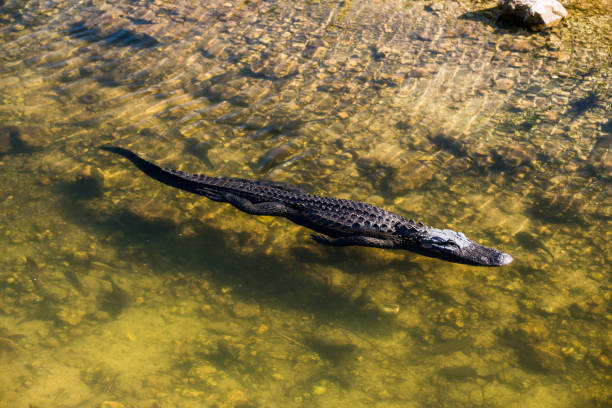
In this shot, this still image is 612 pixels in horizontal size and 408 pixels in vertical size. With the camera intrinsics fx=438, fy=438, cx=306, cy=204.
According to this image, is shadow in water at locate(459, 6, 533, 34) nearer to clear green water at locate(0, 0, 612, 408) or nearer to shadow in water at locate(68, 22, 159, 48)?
clear green water at locate(0, 0, 612, 408)

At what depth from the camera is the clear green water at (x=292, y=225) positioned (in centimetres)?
389

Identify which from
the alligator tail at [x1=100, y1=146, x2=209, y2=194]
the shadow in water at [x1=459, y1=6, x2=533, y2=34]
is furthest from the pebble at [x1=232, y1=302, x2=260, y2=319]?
the shadow in water at [x1=459, y1=6, x2=533, y2=34]

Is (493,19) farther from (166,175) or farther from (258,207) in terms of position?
(166,175)

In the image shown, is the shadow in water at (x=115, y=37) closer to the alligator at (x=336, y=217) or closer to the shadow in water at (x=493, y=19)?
the alligator at (x=336, y=217)

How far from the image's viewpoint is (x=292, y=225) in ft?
17.3

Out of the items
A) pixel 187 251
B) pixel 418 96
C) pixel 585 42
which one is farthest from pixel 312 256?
pixel 585 42

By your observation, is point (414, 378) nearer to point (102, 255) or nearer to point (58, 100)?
point (102, 255)

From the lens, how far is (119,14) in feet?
29.2

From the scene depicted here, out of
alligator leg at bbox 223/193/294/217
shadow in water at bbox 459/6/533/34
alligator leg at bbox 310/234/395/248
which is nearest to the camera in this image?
alligator leg at bbox 310/234/395/248

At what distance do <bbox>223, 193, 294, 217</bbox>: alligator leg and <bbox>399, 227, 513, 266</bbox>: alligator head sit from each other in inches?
55.1

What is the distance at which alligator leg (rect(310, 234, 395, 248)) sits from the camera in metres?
4.87

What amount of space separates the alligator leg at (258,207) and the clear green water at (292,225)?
0.14 meters

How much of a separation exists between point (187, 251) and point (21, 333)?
1705 millimetres

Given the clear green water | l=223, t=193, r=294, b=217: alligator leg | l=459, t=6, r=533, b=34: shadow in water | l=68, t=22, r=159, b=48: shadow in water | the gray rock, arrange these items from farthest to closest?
l=459, t=6, r=533, b=34: shadow in water < the gray rock < l=68, t=22, r=159, b=48: shadow in water < l=223, t=193, r=294, b=217: alligator leg < the clear green water
